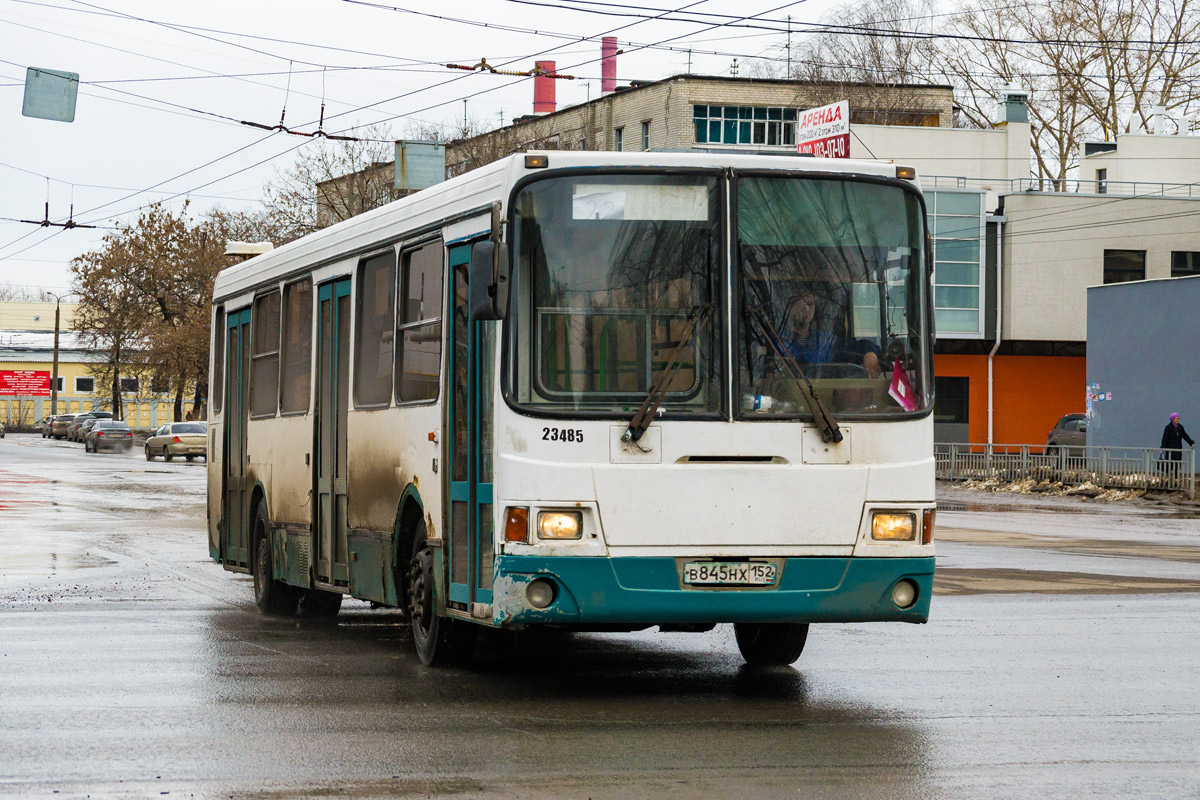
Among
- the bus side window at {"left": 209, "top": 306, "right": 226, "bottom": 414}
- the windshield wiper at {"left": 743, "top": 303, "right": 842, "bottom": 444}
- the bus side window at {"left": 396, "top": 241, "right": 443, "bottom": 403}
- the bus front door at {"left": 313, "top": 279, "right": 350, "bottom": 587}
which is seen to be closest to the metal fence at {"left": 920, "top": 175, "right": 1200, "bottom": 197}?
the bus side window at {"left": 209, "top": 306, "right": 226, "bottom": 414}

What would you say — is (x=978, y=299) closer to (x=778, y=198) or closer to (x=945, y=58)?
(x=945, y=58)

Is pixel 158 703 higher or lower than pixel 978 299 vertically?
lower

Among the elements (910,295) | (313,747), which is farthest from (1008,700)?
(313,747)

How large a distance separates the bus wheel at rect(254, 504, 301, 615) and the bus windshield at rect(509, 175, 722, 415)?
5.55 meters

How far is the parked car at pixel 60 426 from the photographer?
323 ft

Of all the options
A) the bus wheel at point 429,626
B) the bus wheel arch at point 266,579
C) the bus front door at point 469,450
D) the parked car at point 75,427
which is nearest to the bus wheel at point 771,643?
the bus wheel at point 429,626

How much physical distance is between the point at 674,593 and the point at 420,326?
2575 mm

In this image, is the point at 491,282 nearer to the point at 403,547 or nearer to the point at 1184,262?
the point at 403,547

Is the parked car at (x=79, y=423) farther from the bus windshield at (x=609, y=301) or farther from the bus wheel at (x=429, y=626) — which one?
the bus windshield at (x=609, y=301)

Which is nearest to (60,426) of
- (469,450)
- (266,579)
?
(266,579)

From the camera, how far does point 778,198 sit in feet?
30.1

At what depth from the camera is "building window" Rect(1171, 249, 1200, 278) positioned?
201 feet

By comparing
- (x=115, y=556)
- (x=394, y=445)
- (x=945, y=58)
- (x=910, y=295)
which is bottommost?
(x=115, y=556)

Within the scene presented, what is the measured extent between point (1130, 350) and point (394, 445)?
128 ft
